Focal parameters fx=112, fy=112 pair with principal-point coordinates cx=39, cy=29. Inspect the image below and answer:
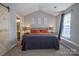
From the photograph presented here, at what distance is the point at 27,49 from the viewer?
4766 mm

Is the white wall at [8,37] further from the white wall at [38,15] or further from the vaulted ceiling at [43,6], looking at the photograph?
the white wall at [38,15]

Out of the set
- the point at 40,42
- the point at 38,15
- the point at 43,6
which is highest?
the point at 43,6

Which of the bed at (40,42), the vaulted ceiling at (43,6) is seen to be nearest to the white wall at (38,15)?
the vaulted ceiling at (43,6)

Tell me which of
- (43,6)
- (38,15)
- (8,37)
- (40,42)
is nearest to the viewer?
(8,37)

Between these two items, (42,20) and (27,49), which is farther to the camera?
(42,20)

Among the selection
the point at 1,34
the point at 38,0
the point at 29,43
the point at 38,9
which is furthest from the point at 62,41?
the point at 38,0

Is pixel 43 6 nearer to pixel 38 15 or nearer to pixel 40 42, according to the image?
pixel 38 15

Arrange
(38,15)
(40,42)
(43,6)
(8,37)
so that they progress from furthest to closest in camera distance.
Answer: (38,15) < (43,6) < (40,42) < (8,37)

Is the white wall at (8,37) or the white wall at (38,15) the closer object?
the white wall at (8,37)

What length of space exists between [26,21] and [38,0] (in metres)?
6.43

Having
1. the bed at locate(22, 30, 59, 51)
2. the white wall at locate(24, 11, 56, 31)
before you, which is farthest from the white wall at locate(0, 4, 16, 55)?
the white wall at locate(24, 11, 56, 31)

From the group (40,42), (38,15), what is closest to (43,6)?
(38,15)

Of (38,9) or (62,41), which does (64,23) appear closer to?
(62,41)

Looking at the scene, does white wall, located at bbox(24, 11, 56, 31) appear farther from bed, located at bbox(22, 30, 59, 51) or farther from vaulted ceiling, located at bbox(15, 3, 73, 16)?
bed, located at bbox(22, 30, 59, 51)
